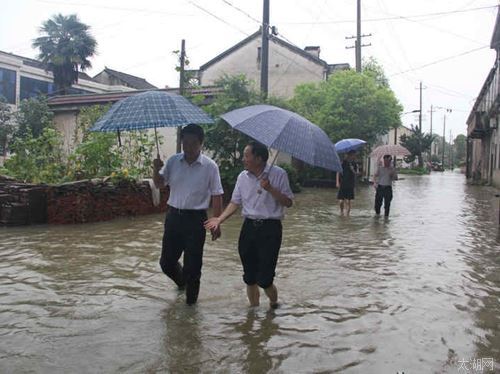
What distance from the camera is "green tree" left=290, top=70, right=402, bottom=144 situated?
22.9 meters

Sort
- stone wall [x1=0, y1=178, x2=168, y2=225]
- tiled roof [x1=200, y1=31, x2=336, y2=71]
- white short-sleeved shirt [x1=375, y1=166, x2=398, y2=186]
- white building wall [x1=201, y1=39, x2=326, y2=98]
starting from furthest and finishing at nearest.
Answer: white building wall [x1=201, y1=39, x2=326, y2=98] → tiled roof [x1=200, y1=31, x2=336, y2=71] → white short-sleeved shirt [x1=375, y1=166, x2=398, y2=186] → stone wall [x1=0, y1=178, x2=168, y2=225]

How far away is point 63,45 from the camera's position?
106 feet

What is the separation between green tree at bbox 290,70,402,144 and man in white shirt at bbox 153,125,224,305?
723 inches

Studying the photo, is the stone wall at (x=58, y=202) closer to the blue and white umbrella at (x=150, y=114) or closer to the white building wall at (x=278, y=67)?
the blue and white umbrella at (x=150, y=114)

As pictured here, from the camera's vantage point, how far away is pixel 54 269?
628 centimetres

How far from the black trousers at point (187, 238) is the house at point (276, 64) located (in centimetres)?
2655

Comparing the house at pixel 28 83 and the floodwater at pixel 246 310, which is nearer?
the floodwater at pixel 246 310

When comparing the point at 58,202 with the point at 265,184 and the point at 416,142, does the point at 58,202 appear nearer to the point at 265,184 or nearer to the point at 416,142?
the point at 265,184

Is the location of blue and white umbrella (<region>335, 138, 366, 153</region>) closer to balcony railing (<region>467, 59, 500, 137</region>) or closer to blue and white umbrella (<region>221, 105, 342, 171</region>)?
blue and white umbrella (<region>221, 105, 342, 171</region>)

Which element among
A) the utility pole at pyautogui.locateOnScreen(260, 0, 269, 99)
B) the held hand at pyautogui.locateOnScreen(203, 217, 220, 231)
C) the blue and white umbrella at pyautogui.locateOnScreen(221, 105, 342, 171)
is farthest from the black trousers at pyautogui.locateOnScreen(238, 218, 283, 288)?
the utility pole at pyautogui.locateOnScreen(260, 0, 269, 99)

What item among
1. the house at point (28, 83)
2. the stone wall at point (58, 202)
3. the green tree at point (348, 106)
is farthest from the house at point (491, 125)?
the stone wall at point (58, 202)

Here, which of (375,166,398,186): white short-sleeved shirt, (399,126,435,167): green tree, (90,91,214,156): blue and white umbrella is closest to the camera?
(90,91,214,156): blue and white umbrella

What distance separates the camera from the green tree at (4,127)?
22.7m

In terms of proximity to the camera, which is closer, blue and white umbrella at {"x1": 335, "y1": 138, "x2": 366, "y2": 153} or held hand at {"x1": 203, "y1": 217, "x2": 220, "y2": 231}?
held hand at {"x1": 203, "y1": 217, "x2": 220, "y2": 231}
